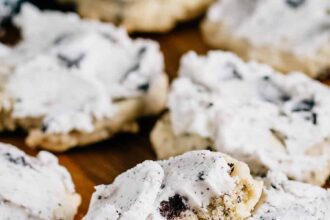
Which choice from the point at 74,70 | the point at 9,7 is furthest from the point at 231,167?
the point at 9,7

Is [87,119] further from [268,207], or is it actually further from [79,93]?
[268,207]

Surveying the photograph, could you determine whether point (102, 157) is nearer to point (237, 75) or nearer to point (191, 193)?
point (237, 75)

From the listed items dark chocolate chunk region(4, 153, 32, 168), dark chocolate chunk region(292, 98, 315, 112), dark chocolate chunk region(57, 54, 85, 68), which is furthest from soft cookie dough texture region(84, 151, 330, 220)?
dark chocolate chunk region(57, 54, 85, 68)

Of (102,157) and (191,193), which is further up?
(191,193)

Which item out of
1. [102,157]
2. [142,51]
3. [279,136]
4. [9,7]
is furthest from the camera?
[9,7]

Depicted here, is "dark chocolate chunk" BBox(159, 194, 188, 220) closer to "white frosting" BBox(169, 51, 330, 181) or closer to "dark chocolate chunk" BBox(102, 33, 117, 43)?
"white frosting" BBox(169, 51, 330, 181)

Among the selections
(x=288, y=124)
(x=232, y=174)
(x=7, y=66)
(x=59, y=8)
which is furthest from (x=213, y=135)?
(x=59, y=8)
